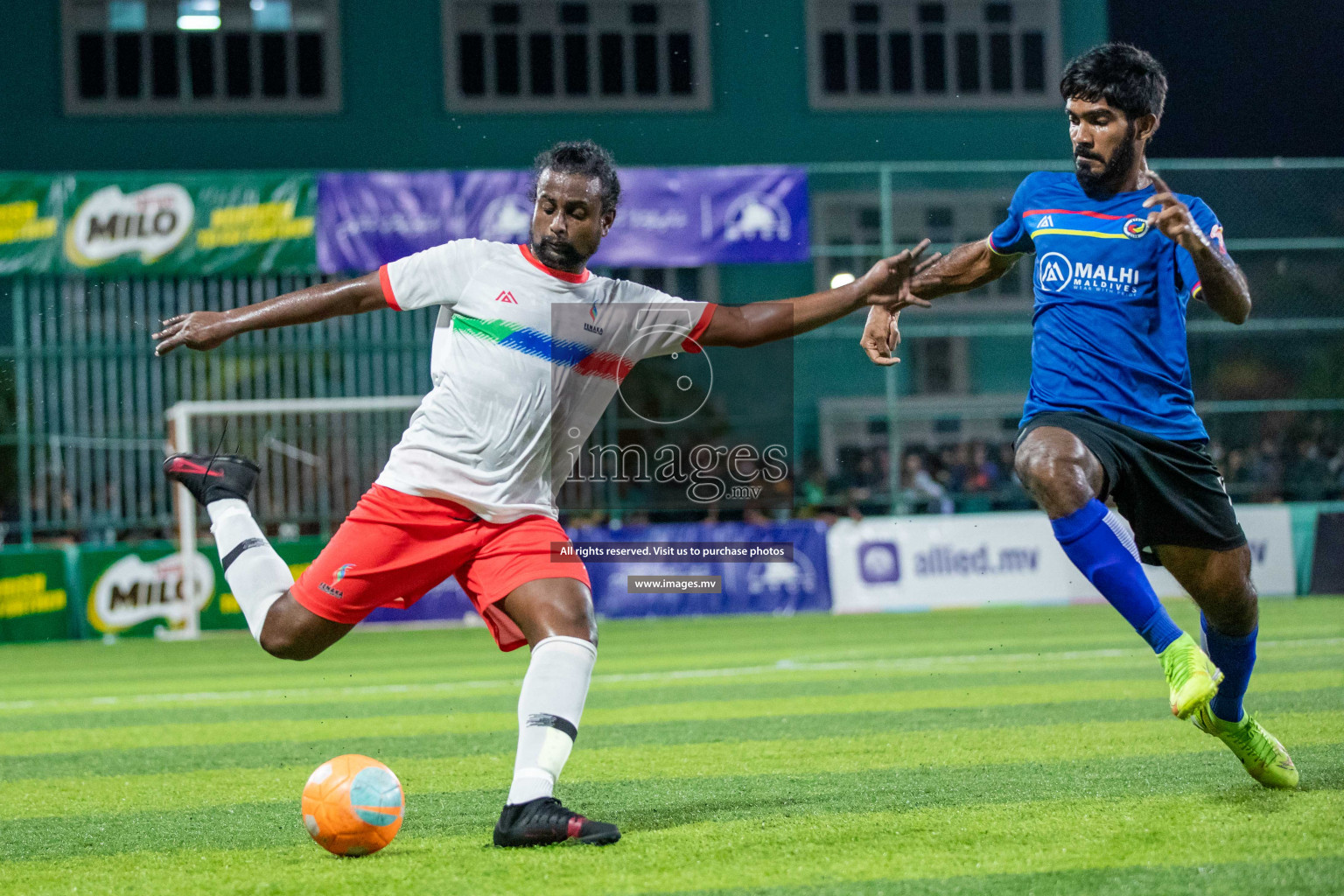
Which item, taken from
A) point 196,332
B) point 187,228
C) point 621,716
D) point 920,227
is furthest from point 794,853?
point 920,227

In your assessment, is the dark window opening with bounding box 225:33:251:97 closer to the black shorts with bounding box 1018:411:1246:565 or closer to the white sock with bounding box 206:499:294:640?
the white sock with bounding box 206:499:294:640

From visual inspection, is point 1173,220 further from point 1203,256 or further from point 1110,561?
point 1110,561

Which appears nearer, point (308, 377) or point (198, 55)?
point (308, 377)

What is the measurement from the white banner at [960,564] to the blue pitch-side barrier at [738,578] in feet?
0.81

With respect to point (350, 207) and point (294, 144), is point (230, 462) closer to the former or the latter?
point (350, 207)

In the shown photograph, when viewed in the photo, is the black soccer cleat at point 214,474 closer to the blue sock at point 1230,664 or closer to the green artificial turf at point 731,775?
the green artificial turf at point 731,775

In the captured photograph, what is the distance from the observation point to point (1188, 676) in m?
4.17

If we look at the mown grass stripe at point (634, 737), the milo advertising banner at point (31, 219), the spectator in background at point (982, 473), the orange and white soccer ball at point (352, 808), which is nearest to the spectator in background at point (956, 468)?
the spectator in background at point (982, 473)

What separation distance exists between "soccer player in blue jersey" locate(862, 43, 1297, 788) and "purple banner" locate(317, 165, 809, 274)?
13296 mm

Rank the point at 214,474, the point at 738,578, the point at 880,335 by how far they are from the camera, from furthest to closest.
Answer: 1. the point at 738,578
2. the point at 214,474
3. the point at 880,335

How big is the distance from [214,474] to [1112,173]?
3303 mm

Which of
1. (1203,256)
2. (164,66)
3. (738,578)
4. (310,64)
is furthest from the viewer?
(310,64)

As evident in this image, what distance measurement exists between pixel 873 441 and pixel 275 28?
1521 cm

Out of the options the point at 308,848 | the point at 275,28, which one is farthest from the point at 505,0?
the point at 308,848
